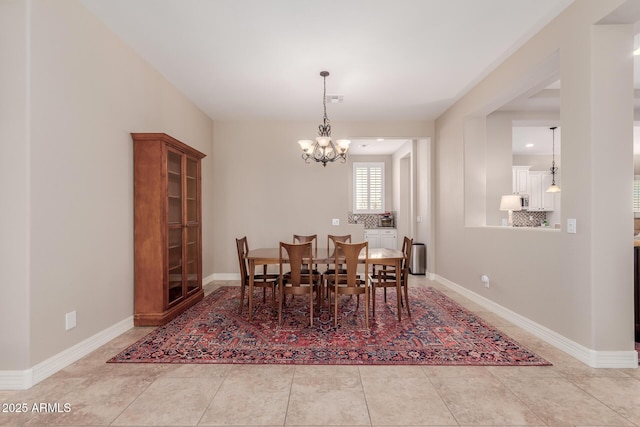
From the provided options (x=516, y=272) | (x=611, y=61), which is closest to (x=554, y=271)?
(x=516, y=272)

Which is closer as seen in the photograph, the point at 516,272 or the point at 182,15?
the point at 182,15

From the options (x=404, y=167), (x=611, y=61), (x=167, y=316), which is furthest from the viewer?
(x=404, y=167)

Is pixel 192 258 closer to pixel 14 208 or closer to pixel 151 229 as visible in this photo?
pixel 151 229

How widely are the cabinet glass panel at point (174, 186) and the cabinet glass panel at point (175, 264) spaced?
16 cm

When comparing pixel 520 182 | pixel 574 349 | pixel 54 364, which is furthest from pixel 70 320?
pixel 520 182

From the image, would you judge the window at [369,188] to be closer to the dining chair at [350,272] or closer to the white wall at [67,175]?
the dining chair at [350,272]

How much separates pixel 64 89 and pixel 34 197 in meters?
0.89

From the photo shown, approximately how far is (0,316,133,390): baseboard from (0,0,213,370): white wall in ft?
0.16

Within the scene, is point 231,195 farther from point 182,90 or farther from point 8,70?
point 8,70

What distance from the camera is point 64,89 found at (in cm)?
248

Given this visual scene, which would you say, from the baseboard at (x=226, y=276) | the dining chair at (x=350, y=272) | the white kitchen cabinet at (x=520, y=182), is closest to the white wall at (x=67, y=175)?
the dining chair at (x=350, y=272)

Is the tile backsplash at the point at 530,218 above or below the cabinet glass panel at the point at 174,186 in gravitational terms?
below

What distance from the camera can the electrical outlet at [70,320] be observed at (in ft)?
8.14

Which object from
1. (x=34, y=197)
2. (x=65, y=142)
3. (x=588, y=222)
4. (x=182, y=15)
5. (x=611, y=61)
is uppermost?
(x=182, y=15)
